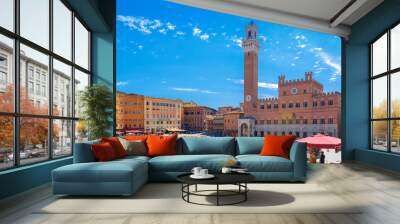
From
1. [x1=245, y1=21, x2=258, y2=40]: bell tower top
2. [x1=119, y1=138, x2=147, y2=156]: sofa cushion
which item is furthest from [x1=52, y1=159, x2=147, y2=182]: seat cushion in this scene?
[x1=245, y1=21, x2=258, y2=40]: bell tower top

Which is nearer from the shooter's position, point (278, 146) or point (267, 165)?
point (267, 165)

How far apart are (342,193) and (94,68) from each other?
6210mm

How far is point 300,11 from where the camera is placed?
816 centimetres

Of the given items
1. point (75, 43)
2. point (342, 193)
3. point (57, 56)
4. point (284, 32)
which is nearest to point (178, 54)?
point (284, 32)

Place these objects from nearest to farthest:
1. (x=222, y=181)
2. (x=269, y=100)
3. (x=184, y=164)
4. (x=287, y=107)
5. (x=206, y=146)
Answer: (x=222, y=181), (x=184, y=164), (x=206, y=146), (x=287, y=107), (x=269, y=100)

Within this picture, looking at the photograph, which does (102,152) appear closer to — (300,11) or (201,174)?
(201,174)

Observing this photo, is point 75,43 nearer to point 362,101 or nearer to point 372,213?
point 372,213

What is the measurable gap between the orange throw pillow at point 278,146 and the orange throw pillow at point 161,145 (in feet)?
5.24

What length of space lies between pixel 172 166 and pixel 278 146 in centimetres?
186

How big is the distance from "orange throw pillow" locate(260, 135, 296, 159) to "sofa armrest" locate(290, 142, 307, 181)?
254mm

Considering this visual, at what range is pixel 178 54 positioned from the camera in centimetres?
1639

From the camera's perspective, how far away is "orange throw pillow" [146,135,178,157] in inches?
233

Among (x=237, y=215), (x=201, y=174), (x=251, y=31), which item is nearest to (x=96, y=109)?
(x=201, y=174)

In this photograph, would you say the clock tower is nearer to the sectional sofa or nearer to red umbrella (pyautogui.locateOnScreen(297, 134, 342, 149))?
red umbrella (pyautogui.locateOnScreen(297, 134, 342, 149))
